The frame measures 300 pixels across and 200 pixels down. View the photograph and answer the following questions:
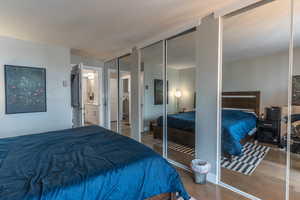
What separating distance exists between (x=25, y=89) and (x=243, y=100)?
392 cm

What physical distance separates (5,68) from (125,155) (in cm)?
306

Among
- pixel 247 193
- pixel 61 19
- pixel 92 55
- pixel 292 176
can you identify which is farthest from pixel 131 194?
pixel 92 55

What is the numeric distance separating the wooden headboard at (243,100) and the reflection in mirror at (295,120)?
1.56ft

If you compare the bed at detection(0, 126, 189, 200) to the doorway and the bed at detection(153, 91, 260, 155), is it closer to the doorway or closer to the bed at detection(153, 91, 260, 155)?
the bed at detection(153, 91, 260, 155)

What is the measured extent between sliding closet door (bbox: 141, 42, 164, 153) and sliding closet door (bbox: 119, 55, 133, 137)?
2.52ft

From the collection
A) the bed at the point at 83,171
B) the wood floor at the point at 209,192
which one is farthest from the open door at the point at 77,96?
the wood floor at the point at 209,192

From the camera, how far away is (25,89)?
3.08 meters

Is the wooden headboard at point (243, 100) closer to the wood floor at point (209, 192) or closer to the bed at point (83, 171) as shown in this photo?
the wood floor at point (209, 192)

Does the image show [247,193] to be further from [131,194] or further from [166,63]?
[166,63]

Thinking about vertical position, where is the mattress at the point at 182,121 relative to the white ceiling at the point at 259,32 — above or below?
below

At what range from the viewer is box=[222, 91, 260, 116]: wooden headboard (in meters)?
2.25

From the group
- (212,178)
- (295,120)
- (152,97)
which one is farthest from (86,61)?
(295,120)

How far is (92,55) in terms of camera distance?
4.88m

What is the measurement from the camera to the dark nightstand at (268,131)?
206 cm
